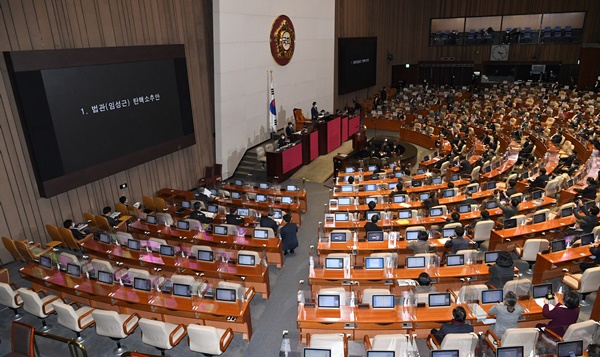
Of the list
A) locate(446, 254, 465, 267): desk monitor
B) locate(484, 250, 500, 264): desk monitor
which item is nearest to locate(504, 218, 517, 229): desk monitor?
locate(484, 250, 500, 264): desk monitor

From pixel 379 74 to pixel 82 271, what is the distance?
99.0 feet

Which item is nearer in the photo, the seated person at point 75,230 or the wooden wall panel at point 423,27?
the seated person at point 75,230

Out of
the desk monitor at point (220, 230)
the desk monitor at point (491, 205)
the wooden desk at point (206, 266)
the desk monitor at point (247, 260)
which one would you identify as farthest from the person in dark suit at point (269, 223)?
the desk monitor at point (491, 205)

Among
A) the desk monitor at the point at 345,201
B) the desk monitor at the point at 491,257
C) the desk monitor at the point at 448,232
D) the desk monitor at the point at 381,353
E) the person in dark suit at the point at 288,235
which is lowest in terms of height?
the person in dark suit at the point at 288,235

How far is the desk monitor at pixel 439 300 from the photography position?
8164 mm

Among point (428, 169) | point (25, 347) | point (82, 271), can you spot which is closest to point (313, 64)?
point (428, 169)

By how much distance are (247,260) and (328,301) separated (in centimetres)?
253

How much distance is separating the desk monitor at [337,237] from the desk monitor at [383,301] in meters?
2.92

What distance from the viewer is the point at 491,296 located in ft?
26.9

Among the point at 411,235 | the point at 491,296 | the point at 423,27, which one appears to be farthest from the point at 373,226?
the point at 423,27

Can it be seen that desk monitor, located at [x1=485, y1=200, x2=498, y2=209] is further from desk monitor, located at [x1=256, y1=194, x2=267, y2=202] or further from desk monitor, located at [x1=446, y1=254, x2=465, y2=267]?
desk monitor, located at [x1=256, y1=194, x2=267, y2=202]

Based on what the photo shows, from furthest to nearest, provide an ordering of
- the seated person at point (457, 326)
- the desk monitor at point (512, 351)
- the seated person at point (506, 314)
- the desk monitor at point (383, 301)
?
1. the desk monitor at point (383, 301)
2. the seated person at point (506, 314)
3. the seated person at point (457, 326)
4. the desk monitor at point (512, 351)

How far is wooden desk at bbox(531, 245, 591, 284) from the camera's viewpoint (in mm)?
9766

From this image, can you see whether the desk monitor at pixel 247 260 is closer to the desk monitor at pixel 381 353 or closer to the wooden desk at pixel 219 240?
the wooden desk at pixel 219 240
